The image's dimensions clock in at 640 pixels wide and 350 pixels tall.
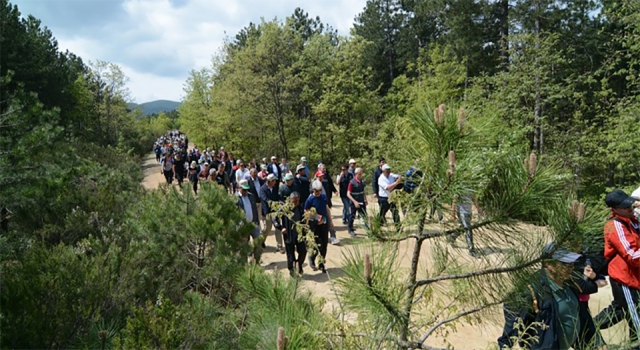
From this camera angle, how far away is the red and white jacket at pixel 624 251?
124 inches

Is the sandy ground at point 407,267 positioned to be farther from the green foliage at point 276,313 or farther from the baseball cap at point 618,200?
the baseball cap at point 618,200

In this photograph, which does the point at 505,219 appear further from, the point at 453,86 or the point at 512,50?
Result: the point at 453,86

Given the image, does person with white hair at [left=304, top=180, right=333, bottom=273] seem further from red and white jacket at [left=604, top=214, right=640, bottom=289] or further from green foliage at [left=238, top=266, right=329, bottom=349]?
red and white jacket at [left=604, top=214, right=640, bottom=289]

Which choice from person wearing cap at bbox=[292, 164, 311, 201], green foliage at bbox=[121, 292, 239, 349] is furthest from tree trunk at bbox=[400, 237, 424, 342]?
person wearing cap at bbox=[292, 164, 311, 201]

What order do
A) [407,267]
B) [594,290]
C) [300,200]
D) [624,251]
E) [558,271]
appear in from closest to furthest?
[558,271] → [407,267] → [624,251] → [594,290] → [300,200]

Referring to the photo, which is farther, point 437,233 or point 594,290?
point 594,290

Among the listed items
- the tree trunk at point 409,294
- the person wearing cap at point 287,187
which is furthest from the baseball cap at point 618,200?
the person wearing cap at point 287,187

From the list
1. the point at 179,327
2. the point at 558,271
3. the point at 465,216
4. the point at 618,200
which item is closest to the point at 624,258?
the point at 618,200

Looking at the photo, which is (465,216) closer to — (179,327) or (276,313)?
(276,313)

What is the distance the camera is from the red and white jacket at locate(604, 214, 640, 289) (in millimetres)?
3156

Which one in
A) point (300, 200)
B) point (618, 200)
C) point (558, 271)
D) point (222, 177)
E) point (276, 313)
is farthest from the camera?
point (222, 177)

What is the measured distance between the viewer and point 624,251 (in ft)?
10.4

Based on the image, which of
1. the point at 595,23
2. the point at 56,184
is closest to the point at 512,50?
the point at 595,23

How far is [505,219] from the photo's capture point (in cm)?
160
